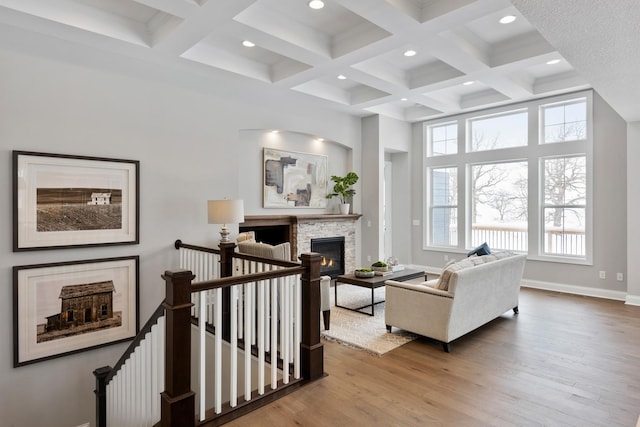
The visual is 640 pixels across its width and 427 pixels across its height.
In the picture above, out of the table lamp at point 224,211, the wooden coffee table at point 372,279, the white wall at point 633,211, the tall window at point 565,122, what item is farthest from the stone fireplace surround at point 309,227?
the white wall at point 633,211

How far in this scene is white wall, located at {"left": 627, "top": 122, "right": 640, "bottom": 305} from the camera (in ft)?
17.1

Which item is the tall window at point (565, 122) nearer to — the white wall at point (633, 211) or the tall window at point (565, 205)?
the tall window at point (565, 205)

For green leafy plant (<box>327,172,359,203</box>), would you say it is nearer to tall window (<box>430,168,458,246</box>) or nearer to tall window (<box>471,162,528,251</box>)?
tall window (<box>430,168,458,246</box>)

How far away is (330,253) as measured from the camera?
7008mm

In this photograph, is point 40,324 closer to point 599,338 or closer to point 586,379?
→ point 586,379

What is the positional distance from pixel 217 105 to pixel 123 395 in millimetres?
3620

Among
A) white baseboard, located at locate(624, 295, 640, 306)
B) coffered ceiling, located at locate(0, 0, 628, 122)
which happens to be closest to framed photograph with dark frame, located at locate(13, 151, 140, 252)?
coffered ceiling, located at locate(0, 0, 628, 122)

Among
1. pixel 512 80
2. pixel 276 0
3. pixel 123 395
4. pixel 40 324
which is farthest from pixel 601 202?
pixel 40 324

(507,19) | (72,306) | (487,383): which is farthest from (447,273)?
(72,306)

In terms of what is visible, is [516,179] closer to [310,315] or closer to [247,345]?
[310,315]

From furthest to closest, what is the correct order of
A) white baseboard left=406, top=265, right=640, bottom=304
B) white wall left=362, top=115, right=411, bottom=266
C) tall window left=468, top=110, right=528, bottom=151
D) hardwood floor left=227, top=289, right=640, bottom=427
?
white wall left=362, top=115, right=411, bottom=266 < tall window left=468, top=110, right=528, bottom=151 < white baseboard left=406, top=265, right=640, bottom=304 < hardwood floor left=227, top=289, right=640, bottom=427

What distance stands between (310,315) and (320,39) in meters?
3.03

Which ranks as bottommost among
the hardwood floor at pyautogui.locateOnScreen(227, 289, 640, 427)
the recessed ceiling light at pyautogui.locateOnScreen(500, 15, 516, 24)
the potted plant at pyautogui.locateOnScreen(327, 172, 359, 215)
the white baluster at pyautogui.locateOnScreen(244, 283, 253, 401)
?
the hardwood floor at pyautogui.locateOnScreen(227, 289, 640, 427)

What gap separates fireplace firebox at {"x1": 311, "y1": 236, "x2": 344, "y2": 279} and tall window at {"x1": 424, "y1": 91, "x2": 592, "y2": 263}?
2033mm
